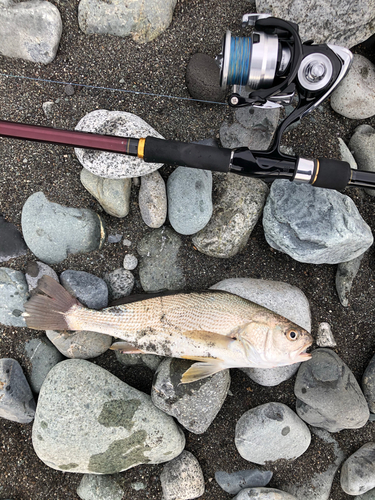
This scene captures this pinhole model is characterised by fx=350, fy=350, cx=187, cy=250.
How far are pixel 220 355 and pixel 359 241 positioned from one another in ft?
4.94

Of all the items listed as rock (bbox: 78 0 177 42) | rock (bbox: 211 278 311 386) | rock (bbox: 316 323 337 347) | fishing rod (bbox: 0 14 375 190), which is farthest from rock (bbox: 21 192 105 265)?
rock (bbox: 316 323 337 347)

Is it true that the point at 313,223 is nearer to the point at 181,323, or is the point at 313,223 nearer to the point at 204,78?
the point at 181,323

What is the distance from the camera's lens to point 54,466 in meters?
2.98

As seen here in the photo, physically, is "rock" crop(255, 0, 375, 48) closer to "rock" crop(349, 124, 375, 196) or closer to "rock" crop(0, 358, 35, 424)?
"rock" crop(349, 124, 375, 196)

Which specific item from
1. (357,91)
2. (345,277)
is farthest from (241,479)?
(357,91)

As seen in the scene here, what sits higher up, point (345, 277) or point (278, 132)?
point (278, 132)

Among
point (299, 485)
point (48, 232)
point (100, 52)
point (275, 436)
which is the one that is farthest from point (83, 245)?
point (299, 485)

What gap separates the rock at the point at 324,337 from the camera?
10.7 feet

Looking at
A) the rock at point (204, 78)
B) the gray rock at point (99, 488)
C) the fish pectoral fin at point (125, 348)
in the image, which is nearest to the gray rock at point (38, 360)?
the fish pectoral fin at point (125, 348)

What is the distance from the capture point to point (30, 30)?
302 centimetres

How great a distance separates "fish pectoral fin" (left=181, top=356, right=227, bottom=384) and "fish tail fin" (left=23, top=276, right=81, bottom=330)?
104 cm

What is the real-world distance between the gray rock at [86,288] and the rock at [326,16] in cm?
284

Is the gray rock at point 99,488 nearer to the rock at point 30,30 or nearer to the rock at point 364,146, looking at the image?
the rock at point 364,146

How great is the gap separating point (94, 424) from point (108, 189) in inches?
77.1
